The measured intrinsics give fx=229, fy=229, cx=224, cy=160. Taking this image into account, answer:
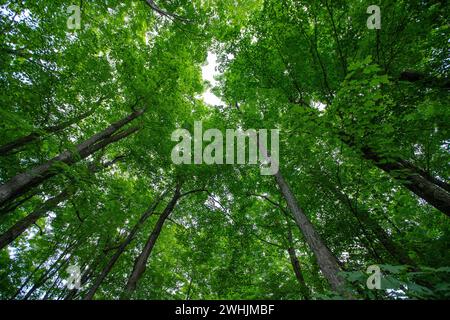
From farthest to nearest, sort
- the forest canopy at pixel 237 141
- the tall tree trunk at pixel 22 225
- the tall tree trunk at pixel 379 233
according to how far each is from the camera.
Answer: the tall tree trunk at pixel 22 225 < the tall tree trunk at pixel 379 233 < the forest canopy at pixel 237 141

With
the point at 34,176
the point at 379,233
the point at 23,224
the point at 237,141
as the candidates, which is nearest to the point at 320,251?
the point at 379,233

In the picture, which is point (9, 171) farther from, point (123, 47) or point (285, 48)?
point (285, 48)

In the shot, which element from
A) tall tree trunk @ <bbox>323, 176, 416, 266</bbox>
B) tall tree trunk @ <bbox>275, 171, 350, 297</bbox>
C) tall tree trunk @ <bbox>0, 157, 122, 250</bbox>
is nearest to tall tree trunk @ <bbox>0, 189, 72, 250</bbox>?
tall tree trunk @ <bbox>0, 157, 122, 250</bbox>

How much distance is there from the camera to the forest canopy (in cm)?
438

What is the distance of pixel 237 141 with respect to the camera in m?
11.3

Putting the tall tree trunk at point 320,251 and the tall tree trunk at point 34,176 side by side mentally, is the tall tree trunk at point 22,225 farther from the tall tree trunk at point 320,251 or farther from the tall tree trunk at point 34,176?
the tall tree trunk at point 320,251

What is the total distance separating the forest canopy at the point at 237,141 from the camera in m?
4.38

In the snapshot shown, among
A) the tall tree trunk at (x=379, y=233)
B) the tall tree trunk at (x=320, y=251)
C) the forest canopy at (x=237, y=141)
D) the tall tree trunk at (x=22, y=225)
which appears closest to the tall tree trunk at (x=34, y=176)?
the forest canopy at (x=237, y=141)

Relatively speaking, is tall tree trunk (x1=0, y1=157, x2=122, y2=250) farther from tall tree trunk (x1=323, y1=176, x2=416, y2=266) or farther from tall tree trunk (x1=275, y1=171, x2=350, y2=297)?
tall tree trunk (x1=323, y1=176, x2=416, y2=266)
